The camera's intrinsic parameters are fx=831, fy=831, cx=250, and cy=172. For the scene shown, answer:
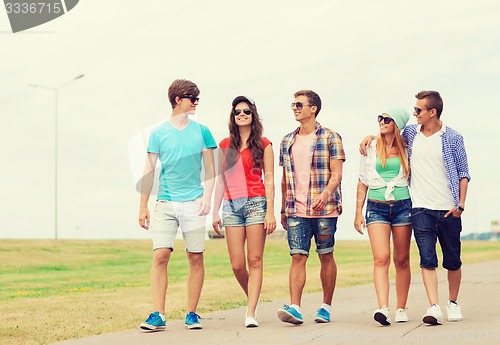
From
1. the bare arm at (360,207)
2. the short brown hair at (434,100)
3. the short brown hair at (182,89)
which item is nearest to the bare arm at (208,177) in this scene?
the short brown hair at (182,89)

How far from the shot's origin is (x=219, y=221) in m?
8.73

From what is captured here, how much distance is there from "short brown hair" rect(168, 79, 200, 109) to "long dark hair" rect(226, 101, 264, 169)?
44 centimetres

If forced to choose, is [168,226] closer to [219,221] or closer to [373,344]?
[219,221]

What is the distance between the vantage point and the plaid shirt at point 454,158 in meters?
8.49

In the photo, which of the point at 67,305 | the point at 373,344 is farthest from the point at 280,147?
the point at 67,305

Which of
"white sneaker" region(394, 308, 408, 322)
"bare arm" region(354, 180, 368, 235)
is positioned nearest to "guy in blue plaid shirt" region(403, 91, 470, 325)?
"white sneaker" region(394, 308, 408, 322)

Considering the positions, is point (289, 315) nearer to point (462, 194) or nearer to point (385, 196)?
point (385, 196)

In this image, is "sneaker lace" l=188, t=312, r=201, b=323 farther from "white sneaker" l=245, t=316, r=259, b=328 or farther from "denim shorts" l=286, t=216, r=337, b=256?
"denim shorts" l=286, t=216, r=337, b=256

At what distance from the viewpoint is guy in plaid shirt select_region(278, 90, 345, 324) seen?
856cm

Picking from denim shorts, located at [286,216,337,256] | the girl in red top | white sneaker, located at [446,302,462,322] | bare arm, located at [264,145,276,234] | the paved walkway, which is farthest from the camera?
white sneaker, located at [446,302,462,322]

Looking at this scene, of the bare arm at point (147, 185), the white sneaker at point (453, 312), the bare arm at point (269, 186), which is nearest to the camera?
the bare arm at point (269, 186)

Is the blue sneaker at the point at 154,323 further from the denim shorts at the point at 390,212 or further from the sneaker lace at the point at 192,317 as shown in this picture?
the denim shorts at the point at 390,212

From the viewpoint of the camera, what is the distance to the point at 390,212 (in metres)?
8.51

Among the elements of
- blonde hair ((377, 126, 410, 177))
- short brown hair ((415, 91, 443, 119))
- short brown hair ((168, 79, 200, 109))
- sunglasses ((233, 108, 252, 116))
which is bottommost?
blonde hair ((377, 126, 410, 177))
